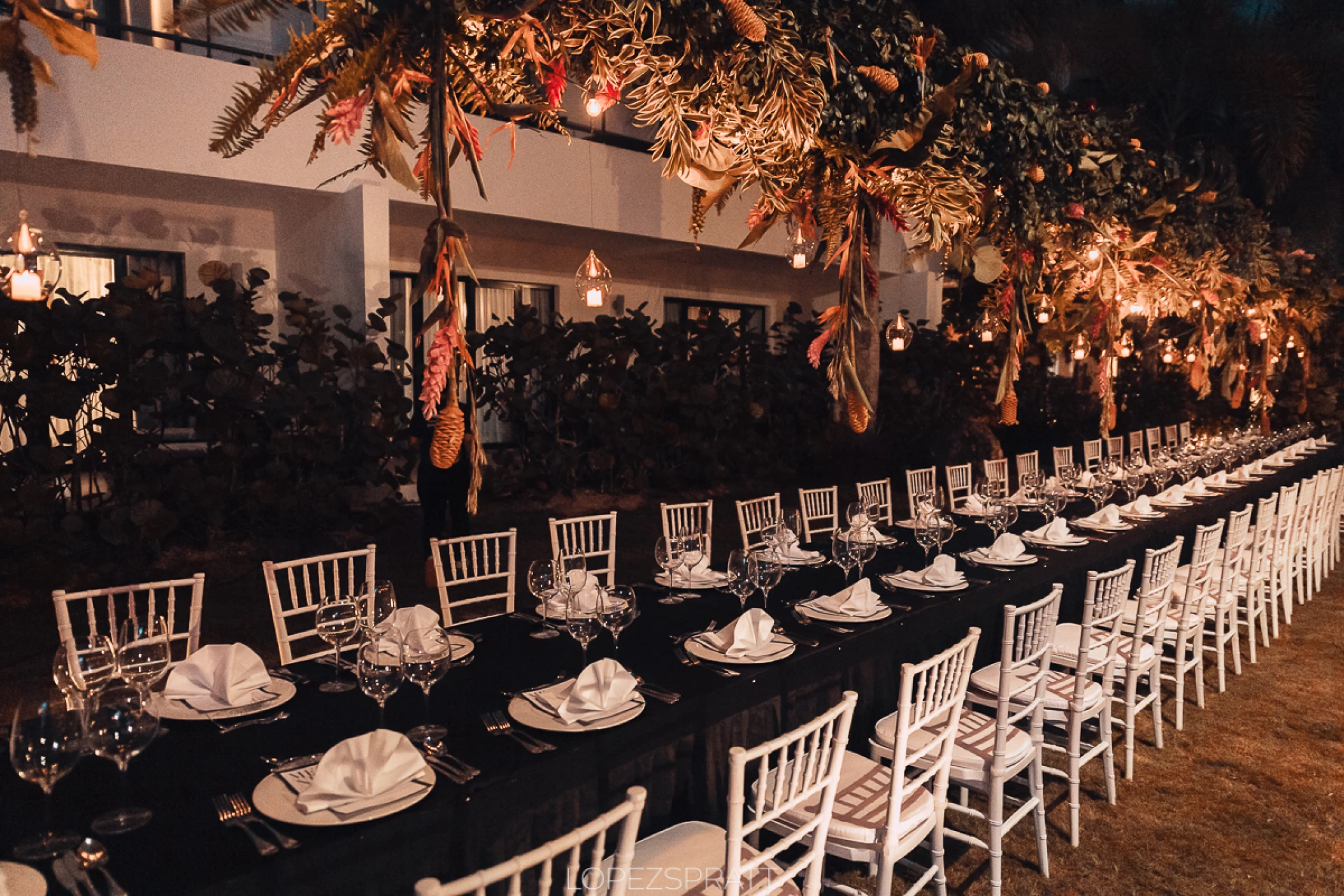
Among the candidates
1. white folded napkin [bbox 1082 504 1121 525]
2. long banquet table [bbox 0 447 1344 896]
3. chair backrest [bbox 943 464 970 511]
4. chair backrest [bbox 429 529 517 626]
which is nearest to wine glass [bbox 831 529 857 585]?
long banquet table [bbox 0 447 1344 896]

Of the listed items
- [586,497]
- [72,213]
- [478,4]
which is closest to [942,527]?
[478,4]

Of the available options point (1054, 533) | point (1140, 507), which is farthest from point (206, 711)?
point (1140, 507)

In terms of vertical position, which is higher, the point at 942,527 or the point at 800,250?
the point at 800,250

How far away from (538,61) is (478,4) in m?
0.46

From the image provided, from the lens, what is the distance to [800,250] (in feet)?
11.6

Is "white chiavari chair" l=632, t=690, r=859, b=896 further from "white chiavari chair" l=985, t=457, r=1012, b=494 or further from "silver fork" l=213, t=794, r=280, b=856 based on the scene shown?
"white chiavari chair" l=985, t=457, r=1012, b=494

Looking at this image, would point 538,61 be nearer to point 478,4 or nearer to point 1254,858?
point 478,4

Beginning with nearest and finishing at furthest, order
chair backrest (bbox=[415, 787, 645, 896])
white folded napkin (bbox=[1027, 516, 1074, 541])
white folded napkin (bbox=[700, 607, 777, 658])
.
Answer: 1. chair backrest (bbox=[415, 787, 645, 896])
2. white folded napkin (bbox=[700, 607, 777, 658])
3. white folded napkin (bbox=[1027, 516, 1074, 541])

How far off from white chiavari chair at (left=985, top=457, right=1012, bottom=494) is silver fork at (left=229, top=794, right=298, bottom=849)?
17.1ft

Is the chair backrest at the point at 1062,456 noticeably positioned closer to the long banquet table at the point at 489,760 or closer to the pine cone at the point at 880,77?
the long banquet table at the point at 489,760

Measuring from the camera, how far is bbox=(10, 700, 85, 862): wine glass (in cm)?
136

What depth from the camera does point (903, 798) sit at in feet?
6.98

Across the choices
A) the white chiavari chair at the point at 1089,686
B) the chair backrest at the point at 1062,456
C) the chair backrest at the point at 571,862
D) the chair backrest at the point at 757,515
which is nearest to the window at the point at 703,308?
the chair backrest at the point at 1062,456

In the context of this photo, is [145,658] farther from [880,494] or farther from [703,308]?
[703,308]
